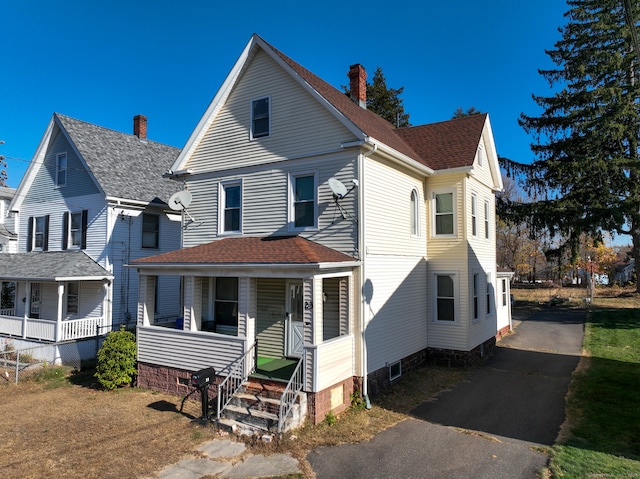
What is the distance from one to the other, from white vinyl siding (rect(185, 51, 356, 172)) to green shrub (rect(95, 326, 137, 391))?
579 centimetres

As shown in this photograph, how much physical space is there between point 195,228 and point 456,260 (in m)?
8.69

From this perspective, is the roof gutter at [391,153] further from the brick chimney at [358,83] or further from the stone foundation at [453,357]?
the stone foundation at [453,357]

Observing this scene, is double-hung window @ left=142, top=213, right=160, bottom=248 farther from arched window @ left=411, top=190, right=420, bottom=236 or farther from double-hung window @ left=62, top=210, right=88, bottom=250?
arched window @ left=411, top=190, right=420, bottom=236

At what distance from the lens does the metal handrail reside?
28.6 ft

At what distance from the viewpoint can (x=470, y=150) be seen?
14.4 m

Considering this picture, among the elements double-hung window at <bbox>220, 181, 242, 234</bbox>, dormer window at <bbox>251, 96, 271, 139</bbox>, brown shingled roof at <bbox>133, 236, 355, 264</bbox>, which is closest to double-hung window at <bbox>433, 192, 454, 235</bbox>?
brown shingled roof at <bbox>133, 236, 355, 264</bbox>

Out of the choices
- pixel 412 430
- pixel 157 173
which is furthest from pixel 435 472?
pixel 157 173

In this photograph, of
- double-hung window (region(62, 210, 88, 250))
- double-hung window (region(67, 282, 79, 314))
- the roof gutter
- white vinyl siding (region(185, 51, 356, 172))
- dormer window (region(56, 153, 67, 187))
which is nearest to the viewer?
the roof gutter

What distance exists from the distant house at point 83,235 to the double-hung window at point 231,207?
22.2 feet

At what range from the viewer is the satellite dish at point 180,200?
1353cm

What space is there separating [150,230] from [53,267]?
159 inches

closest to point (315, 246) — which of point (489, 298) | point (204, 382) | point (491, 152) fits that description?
point (204, 382)

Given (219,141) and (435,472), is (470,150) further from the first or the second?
(435,472)

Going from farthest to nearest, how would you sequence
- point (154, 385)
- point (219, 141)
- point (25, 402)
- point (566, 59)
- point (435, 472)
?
point (566, 59), point (219, 141), point (154, 385), point (25, 402), point (435, 472)
